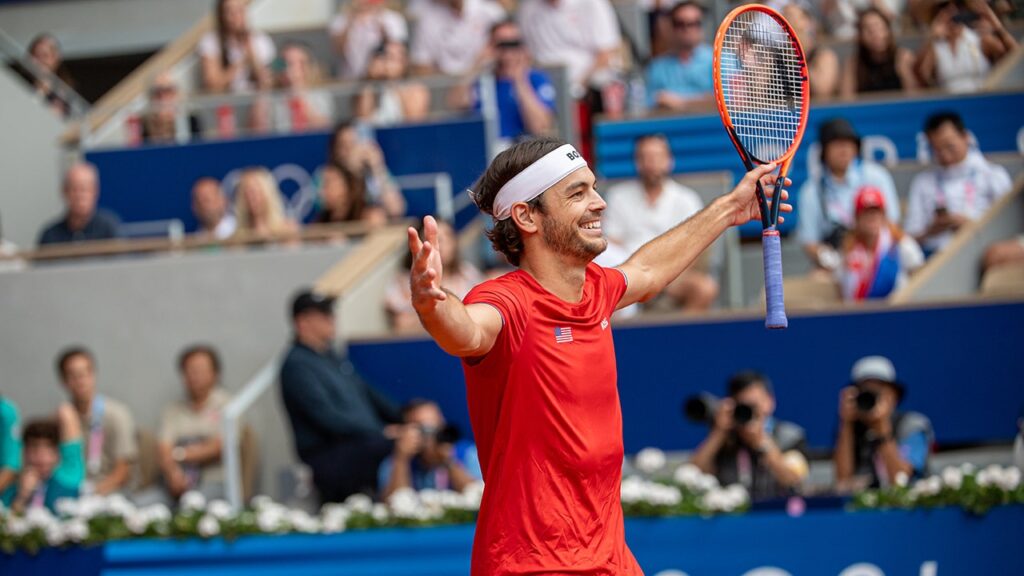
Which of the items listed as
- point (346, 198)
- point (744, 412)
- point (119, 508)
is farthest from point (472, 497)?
point (346, 198)

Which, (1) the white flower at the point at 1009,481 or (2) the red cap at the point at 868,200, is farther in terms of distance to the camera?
(2) the red cap at the point at 868,200

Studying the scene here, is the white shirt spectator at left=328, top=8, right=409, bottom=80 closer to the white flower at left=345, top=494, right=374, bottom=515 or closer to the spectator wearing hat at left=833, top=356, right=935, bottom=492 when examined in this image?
the white flower at left=345, top=494, right=374, bottom=515

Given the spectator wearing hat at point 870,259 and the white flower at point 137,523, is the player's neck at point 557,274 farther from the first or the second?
the spectator wearing hat at point 870,259

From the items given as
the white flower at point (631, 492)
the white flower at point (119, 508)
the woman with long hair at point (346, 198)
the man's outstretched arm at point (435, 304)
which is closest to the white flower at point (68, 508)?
the white flower at point (119, 508)

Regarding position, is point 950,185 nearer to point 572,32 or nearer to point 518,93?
point 518,93

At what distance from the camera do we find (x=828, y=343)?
9.15m

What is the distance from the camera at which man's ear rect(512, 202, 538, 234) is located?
463 centimetres

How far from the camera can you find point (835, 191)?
1014 centimetres

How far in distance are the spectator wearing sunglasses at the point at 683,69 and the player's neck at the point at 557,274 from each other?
24.0 ft

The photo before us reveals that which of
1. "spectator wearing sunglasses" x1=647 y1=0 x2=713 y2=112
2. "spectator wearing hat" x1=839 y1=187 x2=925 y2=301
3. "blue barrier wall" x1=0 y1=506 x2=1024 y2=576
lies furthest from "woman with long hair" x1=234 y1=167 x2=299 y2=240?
"spectator wearing hat" x1=839 y1=187 x2=925 y2=301

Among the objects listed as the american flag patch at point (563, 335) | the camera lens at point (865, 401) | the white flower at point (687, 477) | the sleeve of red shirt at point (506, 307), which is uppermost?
the sleeve of red shirt at point (506, 307)

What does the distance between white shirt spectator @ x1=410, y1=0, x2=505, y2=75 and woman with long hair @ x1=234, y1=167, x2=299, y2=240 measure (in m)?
2.67

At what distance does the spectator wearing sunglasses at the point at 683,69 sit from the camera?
1204 centimetres

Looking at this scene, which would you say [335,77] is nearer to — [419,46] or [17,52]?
[419,46]
